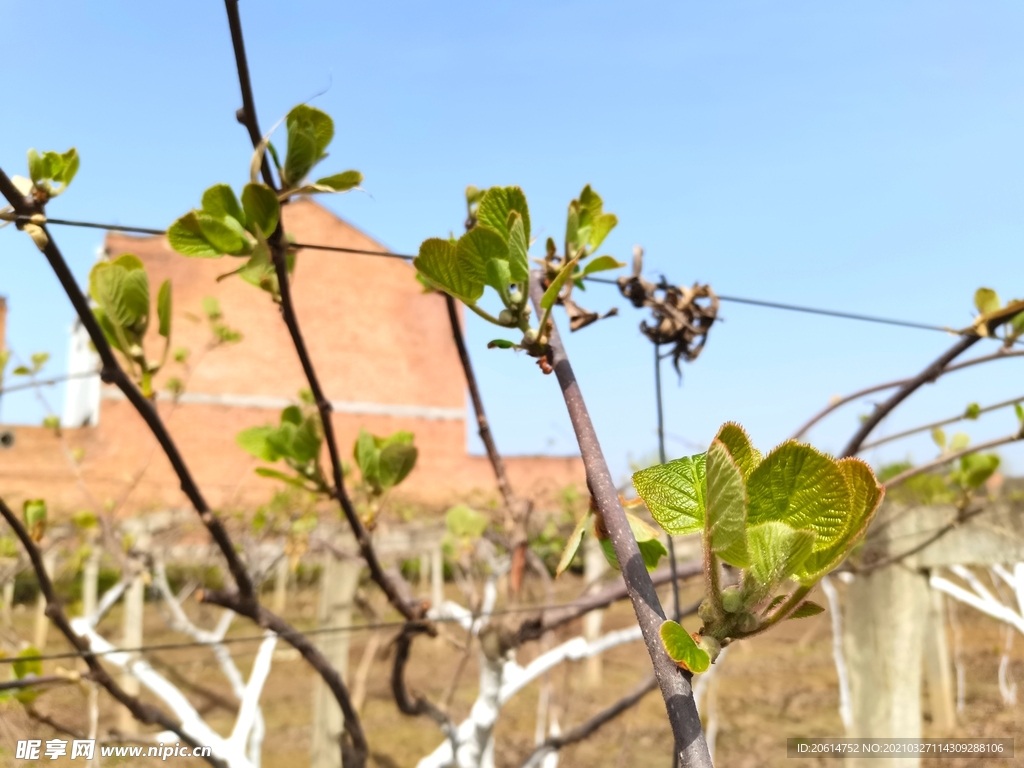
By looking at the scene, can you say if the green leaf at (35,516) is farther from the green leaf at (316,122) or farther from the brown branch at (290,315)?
the green leaf at (316,122)

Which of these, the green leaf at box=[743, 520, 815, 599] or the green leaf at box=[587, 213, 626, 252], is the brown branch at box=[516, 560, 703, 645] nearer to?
the green leaf at box=[587, 213, 626, 252]

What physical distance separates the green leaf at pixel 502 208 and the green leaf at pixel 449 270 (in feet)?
0.06

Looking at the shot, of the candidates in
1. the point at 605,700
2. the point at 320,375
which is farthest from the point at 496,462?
the point at 320,375

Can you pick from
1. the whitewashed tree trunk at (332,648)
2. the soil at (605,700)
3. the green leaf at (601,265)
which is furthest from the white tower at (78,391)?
the green leaf at (601,265)

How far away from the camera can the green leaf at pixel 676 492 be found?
0.21 meters

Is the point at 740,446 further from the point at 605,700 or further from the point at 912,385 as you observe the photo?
the point at 605,700

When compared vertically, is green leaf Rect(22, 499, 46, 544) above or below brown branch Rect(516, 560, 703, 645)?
above

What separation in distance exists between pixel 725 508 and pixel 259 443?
47cm

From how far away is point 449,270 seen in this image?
27 cm

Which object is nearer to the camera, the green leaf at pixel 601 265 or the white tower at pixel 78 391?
the green leaf at pixel 601 265

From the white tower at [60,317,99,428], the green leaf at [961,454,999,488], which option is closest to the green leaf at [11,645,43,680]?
the green leaf at [961,454,999,488]

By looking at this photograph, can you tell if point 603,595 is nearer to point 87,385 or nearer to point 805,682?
point 805,682

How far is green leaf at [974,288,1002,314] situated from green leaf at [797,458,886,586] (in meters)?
0.50

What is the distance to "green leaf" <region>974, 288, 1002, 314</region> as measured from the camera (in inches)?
22.7
